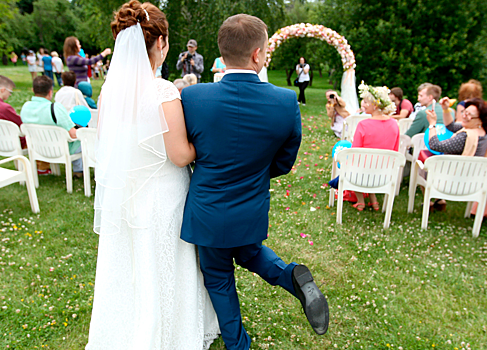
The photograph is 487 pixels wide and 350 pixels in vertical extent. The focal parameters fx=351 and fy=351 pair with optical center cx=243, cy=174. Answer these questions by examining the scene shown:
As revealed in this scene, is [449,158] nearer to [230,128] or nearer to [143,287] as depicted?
[230,128]

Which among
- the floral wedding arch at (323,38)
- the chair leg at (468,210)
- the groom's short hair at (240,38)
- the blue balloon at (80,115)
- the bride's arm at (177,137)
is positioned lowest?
the chair leg at (468,210)

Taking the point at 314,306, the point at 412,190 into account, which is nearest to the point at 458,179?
the point at 412,190

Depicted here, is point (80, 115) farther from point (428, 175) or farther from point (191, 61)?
point (191, 61)

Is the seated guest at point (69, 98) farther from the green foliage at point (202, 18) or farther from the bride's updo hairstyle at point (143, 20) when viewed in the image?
the green foliage at point (202, 18)

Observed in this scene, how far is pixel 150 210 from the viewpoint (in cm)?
224

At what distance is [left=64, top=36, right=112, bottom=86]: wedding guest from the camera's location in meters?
7.33

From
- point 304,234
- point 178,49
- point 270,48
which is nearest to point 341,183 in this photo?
point 304,234

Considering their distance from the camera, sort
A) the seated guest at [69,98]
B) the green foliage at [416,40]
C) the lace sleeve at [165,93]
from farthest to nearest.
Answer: the green foliage at [416,40]
the seated guest at [69,98]
the lace sleeve at [165,93]

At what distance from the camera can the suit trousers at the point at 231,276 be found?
7.73ft

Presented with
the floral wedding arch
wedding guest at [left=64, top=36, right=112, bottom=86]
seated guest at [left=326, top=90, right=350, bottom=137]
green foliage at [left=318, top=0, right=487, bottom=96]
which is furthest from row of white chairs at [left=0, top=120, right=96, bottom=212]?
green foliage at [left=318, top=0, right=487, bottom=96]

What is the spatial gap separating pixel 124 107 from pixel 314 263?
8.63 ft

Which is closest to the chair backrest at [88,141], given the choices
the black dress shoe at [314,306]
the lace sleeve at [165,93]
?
the lace sleeve at [165,93]

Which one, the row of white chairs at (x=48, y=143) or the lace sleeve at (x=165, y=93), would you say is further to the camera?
the row of white chairs at (x=48, y=143)

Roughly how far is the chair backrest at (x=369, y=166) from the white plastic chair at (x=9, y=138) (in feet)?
15.6
